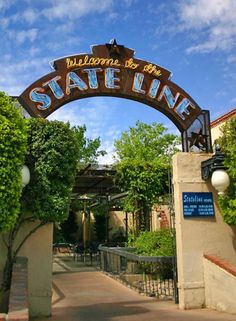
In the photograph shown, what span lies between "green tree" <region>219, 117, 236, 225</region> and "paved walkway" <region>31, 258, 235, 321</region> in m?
1.73

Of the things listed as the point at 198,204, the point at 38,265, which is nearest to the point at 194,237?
the point at 198,204

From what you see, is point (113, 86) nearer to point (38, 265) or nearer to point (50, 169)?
point (50, 169)

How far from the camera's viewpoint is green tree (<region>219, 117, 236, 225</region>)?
23.8ft

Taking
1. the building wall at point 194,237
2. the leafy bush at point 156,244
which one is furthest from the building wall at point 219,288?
the leafy bush at point 156,244

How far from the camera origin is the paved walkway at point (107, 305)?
22.8ft

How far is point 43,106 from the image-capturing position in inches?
316

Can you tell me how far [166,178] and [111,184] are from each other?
256cm

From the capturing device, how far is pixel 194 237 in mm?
7832

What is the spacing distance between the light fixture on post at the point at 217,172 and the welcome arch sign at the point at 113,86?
1120 millimetres

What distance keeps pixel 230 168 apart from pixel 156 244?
464 centimetres

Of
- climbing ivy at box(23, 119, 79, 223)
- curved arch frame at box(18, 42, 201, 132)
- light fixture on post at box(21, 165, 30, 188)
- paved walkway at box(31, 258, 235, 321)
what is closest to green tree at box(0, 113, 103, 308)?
climbing ivy at box(23, 119, 79, 223)

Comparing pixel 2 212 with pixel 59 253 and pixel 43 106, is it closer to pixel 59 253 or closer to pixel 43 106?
pixel 43 106

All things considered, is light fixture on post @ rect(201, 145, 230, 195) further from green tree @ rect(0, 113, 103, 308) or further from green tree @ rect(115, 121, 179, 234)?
green tree @ rect(115, 121, 179, 234)

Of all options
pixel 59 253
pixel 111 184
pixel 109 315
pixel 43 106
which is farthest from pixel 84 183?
pixel 59 253
